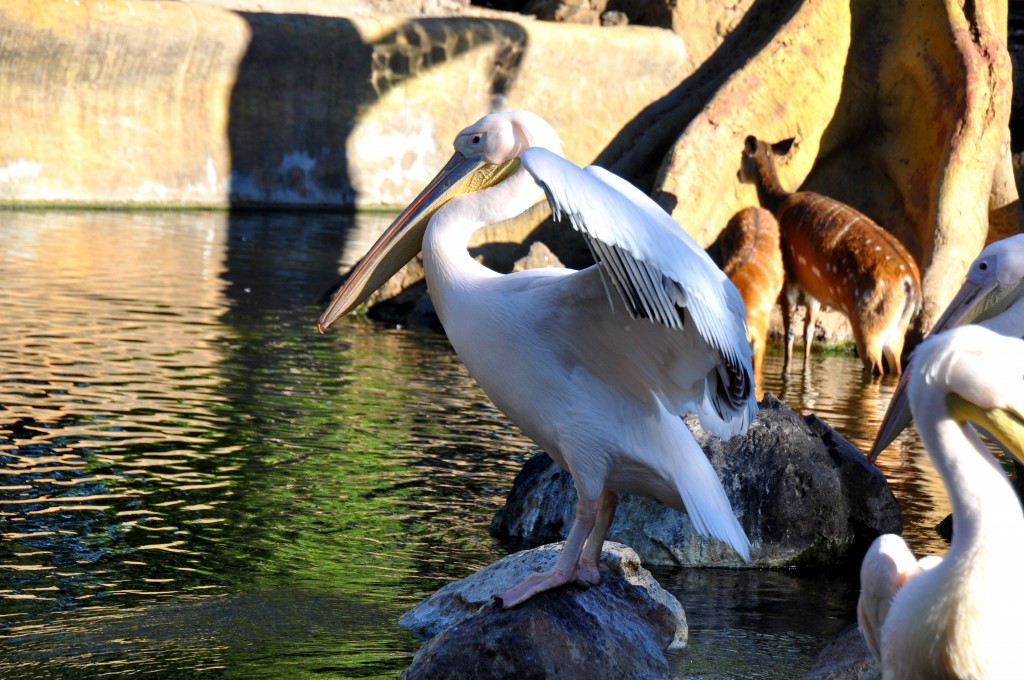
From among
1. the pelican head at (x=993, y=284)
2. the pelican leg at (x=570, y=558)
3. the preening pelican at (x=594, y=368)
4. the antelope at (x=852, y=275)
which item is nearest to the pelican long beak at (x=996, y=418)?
the preening pelican at (x=594, y=368)

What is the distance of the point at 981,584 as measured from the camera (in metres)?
3.01

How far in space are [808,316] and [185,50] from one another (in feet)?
29.9

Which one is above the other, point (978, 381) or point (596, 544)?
point (978, 381)

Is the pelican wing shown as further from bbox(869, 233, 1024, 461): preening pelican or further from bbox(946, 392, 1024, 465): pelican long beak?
bbox(869, 233, 1024, 461): preening pelican

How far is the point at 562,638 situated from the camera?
156 inches

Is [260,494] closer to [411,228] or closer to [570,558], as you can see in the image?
[411,228]

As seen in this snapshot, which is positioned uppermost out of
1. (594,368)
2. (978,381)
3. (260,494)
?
(978,381)

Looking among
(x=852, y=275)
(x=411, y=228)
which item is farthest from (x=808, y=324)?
(x=411, y=228)

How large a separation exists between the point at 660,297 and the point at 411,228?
3.92ft

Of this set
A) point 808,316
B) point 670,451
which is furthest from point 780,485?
point 808,316

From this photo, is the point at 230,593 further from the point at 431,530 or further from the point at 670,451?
the point at 670,451

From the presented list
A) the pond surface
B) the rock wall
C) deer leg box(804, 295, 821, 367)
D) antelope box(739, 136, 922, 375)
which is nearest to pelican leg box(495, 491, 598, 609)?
the pond surface

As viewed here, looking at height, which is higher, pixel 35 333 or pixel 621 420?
pixel 621 420

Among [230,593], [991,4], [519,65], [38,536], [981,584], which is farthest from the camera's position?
[519,65]
